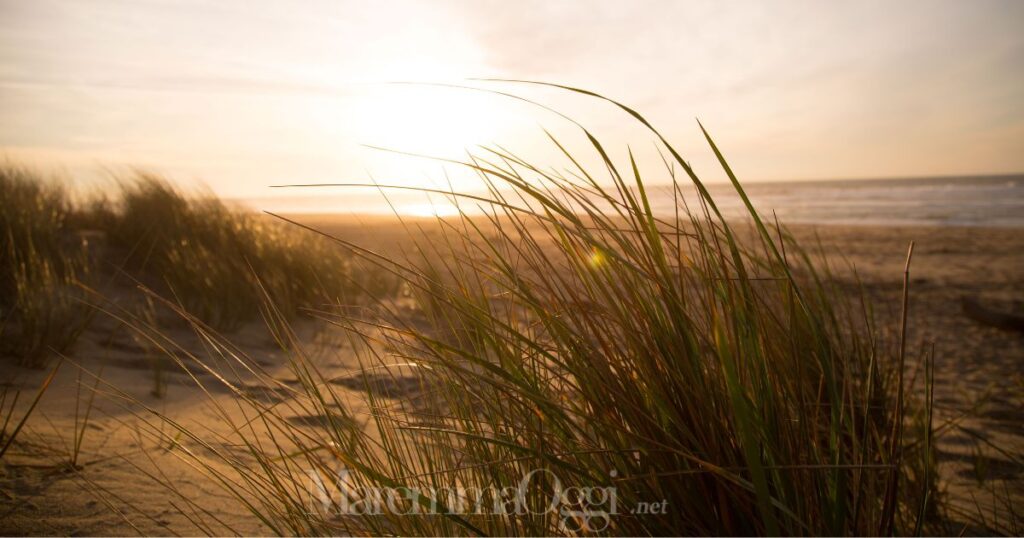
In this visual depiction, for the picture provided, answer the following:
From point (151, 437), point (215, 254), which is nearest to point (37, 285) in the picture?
point (151, 437)

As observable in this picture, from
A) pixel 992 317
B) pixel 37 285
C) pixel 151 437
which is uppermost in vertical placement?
pixel 37 285

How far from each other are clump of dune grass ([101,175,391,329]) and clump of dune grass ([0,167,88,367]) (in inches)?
16.0

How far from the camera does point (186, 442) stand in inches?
82.7

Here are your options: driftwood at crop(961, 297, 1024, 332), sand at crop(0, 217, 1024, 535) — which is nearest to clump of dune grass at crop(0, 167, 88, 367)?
sand at crop(0, 217, 1024, 535)

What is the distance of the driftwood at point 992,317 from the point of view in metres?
5.29

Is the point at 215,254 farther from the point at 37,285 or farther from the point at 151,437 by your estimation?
the point at 151,437

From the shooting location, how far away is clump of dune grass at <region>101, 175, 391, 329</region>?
403 cm

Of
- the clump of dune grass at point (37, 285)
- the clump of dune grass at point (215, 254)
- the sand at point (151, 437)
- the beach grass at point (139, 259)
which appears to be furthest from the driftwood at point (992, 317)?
the clump of dune grass at point (37, 285)

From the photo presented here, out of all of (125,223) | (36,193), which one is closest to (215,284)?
(125,223)

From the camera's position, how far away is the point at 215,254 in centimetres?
466

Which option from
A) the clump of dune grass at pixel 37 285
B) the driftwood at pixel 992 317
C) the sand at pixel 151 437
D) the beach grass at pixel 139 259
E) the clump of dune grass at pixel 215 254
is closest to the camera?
the sand at pixel 151 437

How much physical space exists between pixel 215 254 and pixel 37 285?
169 centimetres

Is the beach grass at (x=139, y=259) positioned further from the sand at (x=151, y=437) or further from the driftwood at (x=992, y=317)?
the driftwood at (x=992, y=317)

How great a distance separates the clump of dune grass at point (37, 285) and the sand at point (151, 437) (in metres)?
0.12
